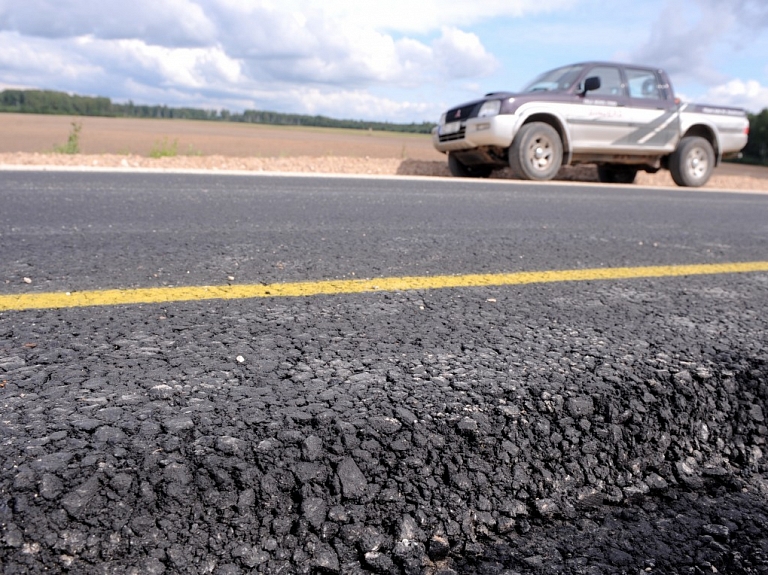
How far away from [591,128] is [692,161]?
2494 millimetres

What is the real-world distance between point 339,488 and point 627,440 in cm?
70

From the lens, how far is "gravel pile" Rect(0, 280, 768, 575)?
1012 mm

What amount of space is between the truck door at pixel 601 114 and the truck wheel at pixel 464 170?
63.8 inches

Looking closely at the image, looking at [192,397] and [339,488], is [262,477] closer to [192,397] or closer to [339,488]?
[339,488]

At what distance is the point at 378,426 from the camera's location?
1.28 meters

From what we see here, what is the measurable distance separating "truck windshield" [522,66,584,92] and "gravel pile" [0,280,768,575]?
8611mm

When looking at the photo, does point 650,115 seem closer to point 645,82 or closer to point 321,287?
point 645,82

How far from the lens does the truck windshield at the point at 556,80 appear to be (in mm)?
9641

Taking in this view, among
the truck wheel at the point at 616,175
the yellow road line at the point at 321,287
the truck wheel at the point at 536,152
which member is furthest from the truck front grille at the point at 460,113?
the yellow road line at the point at 321,287

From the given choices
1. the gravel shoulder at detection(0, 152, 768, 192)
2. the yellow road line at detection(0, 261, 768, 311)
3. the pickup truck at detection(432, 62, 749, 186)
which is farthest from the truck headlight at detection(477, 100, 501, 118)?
the yellow road line at detection(0, 261, 768, 311)

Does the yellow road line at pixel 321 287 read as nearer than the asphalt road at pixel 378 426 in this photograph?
No

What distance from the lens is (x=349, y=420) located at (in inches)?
50.8

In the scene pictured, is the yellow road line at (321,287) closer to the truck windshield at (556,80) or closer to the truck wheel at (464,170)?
the truck windshield at (556,80)

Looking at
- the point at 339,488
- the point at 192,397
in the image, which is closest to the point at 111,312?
the point at 192,397
